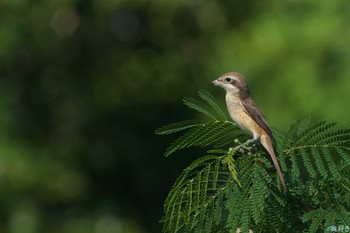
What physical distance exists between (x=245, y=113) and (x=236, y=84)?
19.0 inches

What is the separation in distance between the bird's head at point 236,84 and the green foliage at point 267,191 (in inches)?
59.9

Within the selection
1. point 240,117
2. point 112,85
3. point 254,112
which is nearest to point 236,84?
point 254,112

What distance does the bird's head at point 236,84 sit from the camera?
548 cm

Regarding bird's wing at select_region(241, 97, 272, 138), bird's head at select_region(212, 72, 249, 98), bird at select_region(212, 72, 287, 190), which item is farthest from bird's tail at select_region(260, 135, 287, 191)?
bird's head at select_region(212, 72, 249, 98)

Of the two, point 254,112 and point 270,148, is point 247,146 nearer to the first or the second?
point 270,148

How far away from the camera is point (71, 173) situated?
1543 cm

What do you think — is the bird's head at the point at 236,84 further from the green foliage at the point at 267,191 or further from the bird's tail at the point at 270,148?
the green foliage at the point at 267,191

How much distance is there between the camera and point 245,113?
511 centimetres

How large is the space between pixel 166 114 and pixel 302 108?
3832mm

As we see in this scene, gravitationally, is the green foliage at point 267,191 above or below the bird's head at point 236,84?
below

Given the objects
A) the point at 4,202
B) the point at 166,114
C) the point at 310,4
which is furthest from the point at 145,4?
the point at 4,202

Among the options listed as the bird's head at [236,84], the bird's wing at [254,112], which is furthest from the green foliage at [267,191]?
the bird's head at [236,84]

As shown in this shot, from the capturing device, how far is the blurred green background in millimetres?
14031

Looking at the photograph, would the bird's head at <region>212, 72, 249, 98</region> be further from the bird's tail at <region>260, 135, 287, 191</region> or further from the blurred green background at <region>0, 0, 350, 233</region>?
the blurred green background at <region>0, 0, 350, 233</region>
